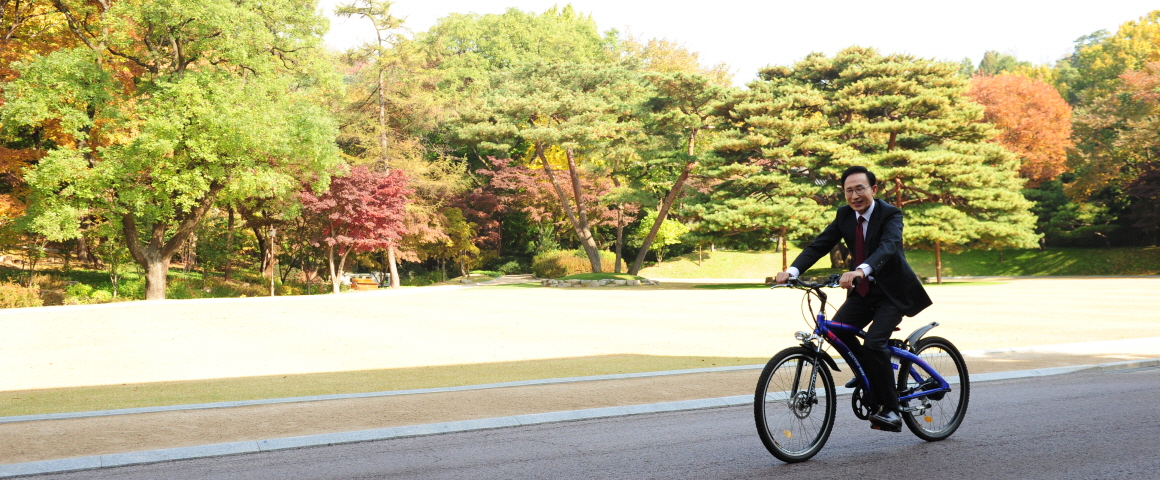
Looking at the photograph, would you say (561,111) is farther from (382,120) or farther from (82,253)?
(82,253)

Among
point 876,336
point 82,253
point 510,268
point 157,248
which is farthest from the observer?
point 510,268

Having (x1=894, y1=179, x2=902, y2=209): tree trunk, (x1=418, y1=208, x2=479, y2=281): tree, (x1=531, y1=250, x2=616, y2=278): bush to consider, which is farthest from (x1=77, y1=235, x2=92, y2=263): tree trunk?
(x1=894, y1=179, x2=902, y2=209): tree trunk

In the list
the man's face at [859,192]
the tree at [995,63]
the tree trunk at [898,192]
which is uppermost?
the tree at [995,63]

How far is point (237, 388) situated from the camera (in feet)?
29.4

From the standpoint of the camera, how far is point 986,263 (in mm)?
44125

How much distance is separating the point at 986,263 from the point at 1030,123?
8994mm

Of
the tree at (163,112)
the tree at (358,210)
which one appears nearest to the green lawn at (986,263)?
the tree at (358,210)

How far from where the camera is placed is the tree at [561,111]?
36344 mm

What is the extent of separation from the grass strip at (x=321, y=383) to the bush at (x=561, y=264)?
108ft

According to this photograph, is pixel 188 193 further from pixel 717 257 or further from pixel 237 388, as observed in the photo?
pixel 717 257

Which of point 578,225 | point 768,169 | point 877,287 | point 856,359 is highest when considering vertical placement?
point 768,169

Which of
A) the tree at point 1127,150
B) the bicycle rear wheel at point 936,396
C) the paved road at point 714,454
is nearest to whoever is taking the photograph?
the paved road at point 714,454

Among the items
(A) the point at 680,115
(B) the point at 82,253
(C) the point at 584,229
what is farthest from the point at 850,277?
(B) the point at 82,253

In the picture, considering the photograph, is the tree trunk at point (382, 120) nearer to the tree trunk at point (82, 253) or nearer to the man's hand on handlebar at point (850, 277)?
the tree trunk at point (82, 253)
